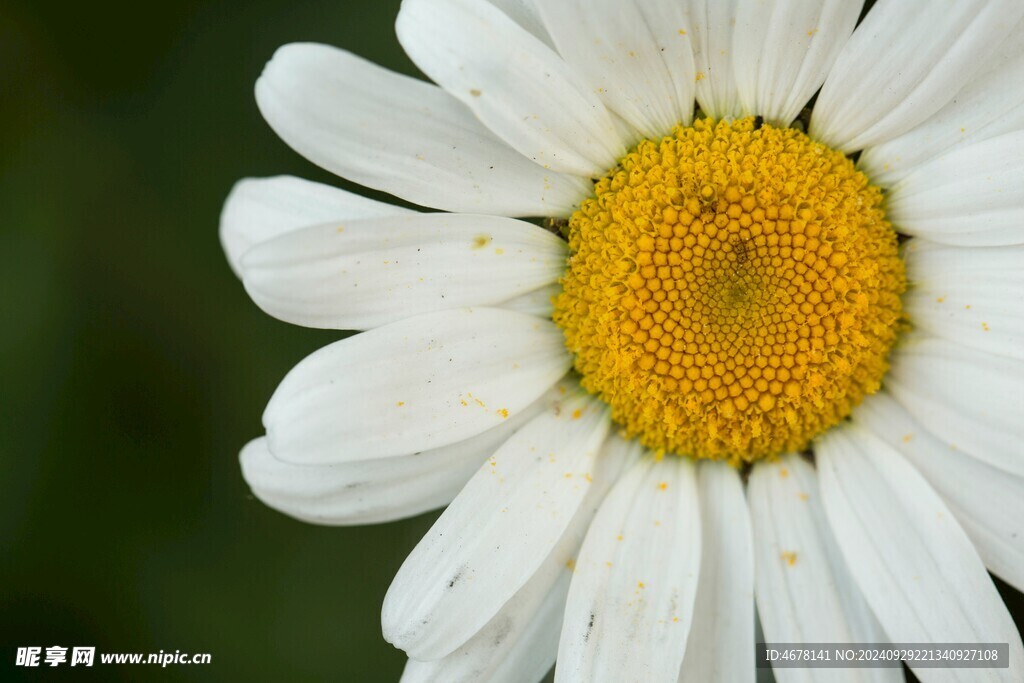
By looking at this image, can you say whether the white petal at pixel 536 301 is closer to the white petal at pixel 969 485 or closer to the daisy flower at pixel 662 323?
the daisy flower at pixel 662 323

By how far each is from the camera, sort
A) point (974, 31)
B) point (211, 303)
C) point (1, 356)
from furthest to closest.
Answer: point (211, 303), point (1, 356), point (974, 31)

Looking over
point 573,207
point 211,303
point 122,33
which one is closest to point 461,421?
point 573,207

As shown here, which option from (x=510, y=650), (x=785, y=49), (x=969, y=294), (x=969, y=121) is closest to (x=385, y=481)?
(x=510, y=650)

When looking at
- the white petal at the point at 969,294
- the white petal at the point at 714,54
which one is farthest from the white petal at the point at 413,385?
the white petal at the point at 969,294

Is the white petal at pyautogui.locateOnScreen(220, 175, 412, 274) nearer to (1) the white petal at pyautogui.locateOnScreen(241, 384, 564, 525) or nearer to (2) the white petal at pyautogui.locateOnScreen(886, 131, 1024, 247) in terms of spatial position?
(1) the white petal at pyautogui.locateOnScreen(241, 384, 564, 525)

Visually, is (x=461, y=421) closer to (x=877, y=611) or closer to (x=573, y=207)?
(x=573, y=207)

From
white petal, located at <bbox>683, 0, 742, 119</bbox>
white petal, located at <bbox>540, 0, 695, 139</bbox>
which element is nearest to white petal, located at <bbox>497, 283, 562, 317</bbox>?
white petal, located at <bbox>540, 0, 695, 139</bbox>
